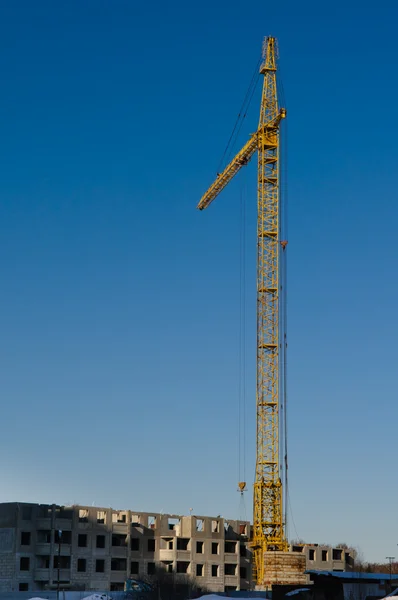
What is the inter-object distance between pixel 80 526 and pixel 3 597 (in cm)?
2073

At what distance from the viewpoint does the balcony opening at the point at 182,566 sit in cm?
12342

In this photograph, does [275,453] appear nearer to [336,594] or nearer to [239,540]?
[239,540]

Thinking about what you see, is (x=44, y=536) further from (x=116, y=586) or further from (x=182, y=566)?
(x=182, y=566)

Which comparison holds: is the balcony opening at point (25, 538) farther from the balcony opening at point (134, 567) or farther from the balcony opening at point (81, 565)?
the balcony opening at point (134, 567)

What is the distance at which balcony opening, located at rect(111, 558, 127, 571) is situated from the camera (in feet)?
391

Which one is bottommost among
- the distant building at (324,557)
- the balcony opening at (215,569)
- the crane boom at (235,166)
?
the balcony opening at (215,569)

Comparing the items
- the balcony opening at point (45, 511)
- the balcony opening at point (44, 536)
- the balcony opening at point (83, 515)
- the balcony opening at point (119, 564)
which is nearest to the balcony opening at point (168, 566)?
the balcony opening at point (119, 564)

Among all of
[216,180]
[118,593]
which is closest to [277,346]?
[216,180]

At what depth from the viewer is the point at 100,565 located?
385 ft

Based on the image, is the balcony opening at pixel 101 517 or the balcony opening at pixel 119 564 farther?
the balcony opening at pixel 101 517

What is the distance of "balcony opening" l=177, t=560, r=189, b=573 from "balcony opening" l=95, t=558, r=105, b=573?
34.9 ft

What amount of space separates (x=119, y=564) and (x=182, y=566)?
8.78 meters

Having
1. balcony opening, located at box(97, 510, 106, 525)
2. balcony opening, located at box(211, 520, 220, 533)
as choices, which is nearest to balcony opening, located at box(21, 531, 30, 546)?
balcony opening, located at box(97, 510, 106, 525)

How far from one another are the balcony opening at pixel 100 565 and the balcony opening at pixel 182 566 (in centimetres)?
1063
